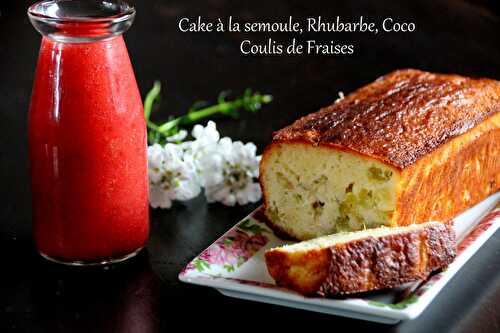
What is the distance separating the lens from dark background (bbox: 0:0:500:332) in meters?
2.45

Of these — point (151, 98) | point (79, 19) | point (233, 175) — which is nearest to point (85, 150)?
point (79, 19)

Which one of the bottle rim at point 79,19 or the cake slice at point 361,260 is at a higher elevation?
the bottle rim at point 79,19

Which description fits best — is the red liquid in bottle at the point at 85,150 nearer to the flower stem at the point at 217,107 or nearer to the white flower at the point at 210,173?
the white flower at the point at 210,173

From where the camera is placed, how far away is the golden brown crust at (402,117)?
8.82 feet

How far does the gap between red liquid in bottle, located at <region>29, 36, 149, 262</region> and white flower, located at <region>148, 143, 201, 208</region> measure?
0.39 metres

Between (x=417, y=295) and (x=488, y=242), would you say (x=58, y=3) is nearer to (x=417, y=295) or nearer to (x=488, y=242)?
(x=417, y=295)

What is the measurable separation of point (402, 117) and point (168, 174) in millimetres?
807

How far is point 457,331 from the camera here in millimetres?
2367

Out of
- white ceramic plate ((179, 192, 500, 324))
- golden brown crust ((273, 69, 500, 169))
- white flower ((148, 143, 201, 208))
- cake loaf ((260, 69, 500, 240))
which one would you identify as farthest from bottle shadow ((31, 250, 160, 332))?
golden brown crust ((273, 69, 500, 169))

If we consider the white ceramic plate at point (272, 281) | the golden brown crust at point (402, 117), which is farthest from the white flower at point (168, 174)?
the golden brown crust at point (402, 117)

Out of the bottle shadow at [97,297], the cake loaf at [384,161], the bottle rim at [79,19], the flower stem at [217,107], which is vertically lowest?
the bottle shadow at [97,297]

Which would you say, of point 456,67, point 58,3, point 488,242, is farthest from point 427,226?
point 456,67

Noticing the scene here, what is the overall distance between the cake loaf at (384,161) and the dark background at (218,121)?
0.83 ft

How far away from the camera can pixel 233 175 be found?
10.4 ft
